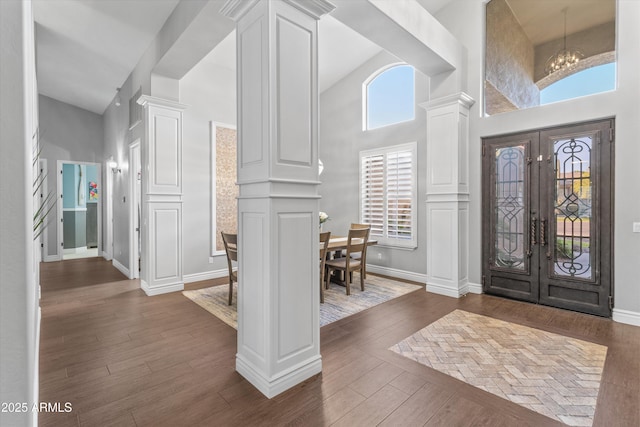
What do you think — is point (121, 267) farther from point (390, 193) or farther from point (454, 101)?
point (454, 101)

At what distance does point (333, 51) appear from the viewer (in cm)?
543

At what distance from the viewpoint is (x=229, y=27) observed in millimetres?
3215

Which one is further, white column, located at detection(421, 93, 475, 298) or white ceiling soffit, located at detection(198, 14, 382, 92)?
white ceiling soffit, located at detection(198, 14, 382, 92)

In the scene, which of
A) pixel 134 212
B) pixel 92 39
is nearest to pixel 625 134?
pixel 92 39

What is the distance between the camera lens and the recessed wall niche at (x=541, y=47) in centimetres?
354

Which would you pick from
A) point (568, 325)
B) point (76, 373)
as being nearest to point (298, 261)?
point (76, 373)

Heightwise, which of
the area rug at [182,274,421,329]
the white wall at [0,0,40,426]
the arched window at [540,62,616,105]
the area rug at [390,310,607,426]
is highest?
the arched window at [540,62,616,105]

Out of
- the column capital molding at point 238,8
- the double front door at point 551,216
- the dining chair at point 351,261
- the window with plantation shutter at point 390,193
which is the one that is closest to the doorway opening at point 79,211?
the dining chair at point 351,261

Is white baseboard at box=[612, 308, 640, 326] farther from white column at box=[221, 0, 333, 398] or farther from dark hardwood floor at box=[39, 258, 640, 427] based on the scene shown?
white column at box=[221, 0, 333, 398]

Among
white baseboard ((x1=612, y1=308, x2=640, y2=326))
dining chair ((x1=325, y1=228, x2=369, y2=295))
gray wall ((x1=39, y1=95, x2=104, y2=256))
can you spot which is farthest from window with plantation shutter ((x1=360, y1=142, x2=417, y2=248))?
gray wall ((x1=39, y1=95, x2=104, y2=256))

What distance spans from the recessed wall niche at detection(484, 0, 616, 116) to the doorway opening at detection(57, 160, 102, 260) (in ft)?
30.2

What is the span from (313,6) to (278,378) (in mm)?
2657

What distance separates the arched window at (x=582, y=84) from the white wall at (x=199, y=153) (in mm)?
4773

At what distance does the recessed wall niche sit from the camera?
354 cm
